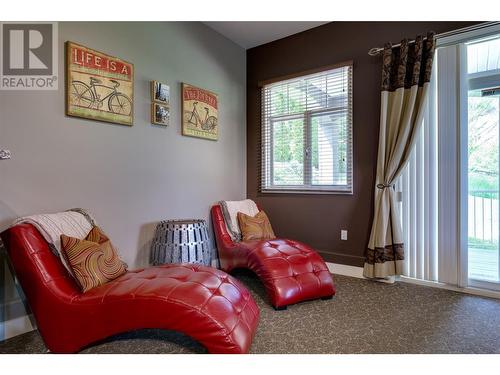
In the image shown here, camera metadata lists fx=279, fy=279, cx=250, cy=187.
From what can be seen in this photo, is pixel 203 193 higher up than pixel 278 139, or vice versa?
pixel 278 139

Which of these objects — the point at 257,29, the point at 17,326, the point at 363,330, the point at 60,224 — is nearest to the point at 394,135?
the point at 363,330

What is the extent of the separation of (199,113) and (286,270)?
193 cm

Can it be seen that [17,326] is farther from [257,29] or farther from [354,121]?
[257,29]

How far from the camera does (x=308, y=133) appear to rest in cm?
344

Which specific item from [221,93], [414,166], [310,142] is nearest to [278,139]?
[310,142]

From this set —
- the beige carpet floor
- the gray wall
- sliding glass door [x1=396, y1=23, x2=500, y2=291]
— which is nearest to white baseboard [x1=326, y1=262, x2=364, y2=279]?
the beige carpet floor

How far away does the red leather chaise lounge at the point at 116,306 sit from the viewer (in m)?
1.48

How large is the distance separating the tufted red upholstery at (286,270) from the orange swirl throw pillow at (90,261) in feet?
3.61

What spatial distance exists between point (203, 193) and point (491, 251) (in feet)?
9.49

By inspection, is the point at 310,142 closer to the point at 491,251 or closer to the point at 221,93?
the point at 221,93

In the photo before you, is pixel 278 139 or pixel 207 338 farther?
pixel 278 139

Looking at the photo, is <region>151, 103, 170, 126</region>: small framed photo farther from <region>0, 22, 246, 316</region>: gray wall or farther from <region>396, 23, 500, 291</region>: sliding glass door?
<region>396, 23, 500, 291</region>: sliding glass door
